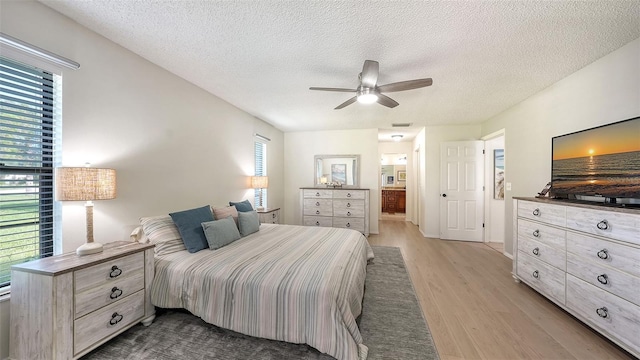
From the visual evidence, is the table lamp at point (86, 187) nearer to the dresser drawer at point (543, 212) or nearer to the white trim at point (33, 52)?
the white trim at point (33, 52)

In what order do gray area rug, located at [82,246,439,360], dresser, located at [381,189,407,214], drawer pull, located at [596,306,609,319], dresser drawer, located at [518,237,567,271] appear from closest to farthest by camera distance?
gray area rug, located at [82,246,439,360] < drawer pull, located at [596,306,609,319] < dresser drawer, located at [518,237,567,271] < dresser, located at [381,189,407,214]

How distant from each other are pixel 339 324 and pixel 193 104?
9.85 ft

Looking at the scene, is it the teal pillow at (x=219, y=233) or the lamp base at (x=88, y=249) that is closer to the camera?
the lamp base at (x=88, y=249)

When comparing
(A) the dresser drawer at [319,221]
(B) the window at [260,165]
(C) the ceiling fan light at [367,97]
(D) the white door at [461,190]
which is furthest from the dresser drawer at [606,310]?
(B) the window at [260,165]

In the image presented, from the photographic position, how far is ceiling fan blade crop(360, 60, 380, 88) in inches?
75.9

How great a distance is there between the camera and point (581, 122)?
226 centimetres

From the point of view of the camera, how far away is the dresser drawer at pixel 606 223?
1.49 meters

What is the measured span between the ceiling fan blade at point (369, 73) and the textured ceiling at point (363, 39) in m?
0.17

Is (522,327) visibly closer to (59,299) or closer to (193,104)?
(59,299)

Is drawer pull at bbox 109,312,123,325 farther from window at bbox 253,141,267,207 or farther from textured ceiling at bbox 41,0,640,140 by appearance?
window at bbox 253,141,267,207

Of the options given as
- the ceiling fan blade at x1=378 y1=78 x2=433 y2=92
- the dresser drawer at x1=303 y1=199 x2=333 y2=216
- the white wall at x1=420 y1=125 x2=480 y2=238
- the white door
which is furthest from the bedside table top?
the white door

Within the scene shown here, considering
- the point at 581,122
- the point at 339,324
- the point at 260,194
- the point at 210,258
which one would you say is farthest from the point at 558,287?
the point at 260,194

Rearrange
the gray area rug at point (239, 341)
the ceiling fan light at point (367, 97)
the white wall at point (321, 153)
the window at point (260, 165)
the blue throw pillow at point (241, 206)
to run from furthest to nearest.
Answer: the white wall at point (321, 153) → the window at point (260, 165) → the blue throw pillow at point (241, 206) → the ceiling fan light at point (367, 97) → the gray area rug at point (239, 341)

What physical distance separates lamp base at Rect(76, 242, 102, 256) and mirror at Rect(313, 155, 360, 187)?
4044 mm
